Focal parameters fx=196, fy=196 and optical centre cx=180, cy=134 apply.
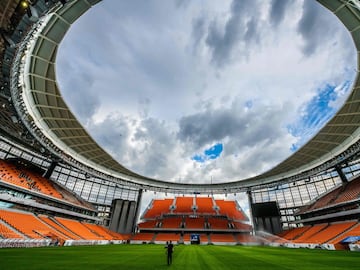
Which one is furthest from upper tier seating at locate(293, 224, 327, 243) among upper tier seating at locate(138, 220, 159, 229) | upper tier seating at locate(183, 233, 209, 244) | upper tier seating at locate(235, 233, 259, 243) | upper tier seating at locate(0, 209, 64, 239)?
upper tier seating at locate(0, 209, 64, 239)

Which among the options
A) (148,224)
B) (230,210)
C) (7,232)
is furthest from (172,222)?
(7,232)

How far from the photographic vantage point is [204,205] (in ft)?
176

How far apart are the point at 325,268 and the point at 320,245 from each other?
22.5 metres

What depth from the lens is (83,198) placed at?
45594 mm

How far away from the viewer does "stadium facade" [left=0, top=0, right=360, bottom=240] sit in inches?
550

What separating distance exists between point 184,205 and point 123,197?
16434 mm

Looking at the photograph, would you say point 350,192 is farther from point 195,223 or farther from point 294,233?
point 195,223

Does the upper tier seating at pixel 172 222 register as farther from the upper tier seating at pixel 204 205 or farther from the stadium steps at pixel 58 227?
the stadium steps at pixel 58 227

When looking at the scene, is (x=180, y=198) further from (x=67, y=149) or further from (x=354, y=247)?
(x=354, y=247)

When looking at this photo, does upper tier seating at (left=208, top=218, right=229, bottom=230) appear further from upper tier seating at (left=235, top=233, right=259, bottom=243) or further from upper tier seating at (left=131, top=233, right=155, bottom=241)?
upper tier seating at (left=131, top=233, right=155, bottom=241)

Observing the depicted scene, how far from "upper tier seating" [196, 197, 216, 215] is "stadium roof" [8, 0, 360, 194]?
16679 mm

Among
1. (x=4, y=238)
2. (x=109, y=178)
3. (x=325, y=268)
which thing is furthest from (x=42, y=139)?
(x=325, y=268)

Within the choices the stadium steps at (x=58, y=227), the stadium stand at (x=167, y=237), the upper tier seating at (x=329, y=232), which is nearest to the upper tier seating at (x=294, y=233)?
the upper tier seating at (x=329, y=232)

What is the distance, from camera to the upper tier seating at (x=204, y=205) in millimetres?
50812
